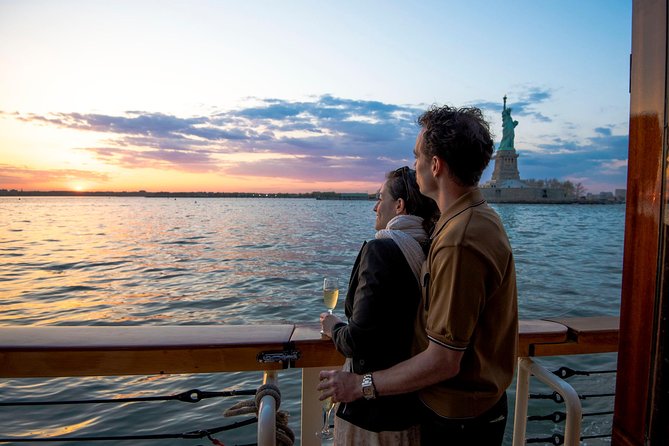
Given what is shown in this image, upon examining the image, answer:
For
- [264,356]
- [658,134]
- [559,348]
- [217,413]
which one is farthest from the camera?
[217,413]

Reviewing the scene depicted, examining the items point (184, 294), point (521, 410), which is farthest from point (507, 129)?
point (521, 410)

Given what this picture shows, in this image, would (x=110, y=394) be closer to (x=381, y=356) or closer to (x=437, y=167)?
(x=381, y=356)

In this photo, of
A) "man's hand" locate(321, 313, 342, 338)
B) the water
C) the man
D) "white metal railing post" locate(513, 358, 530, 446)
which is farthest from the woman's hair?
the water

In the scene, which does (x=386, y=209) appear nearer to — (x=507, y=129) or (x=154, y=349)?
(x=154, y=349)

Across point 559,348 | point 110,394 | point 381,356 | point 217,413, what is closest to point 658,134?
point 381,356

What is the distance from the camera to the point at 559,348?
1854mm

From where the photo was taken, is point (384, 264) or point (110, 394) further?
point (110, 394)

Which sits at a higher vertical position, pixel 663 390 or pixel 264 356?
pixel 663 390

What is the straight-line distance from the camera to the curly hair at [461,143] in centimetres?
133

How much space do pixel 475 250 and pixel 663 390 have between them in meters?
0.48

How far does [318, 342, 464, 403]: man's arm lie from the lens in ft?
4.04

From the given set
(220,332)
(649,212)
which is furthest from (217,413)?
(649,212)

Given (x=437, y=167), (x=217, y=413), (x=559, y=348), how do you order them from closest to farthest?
(x=437, y=167) < (x=559, y=348) < (x=217, y=413)

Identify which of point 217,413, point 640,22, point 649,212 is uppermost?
point 640,22
